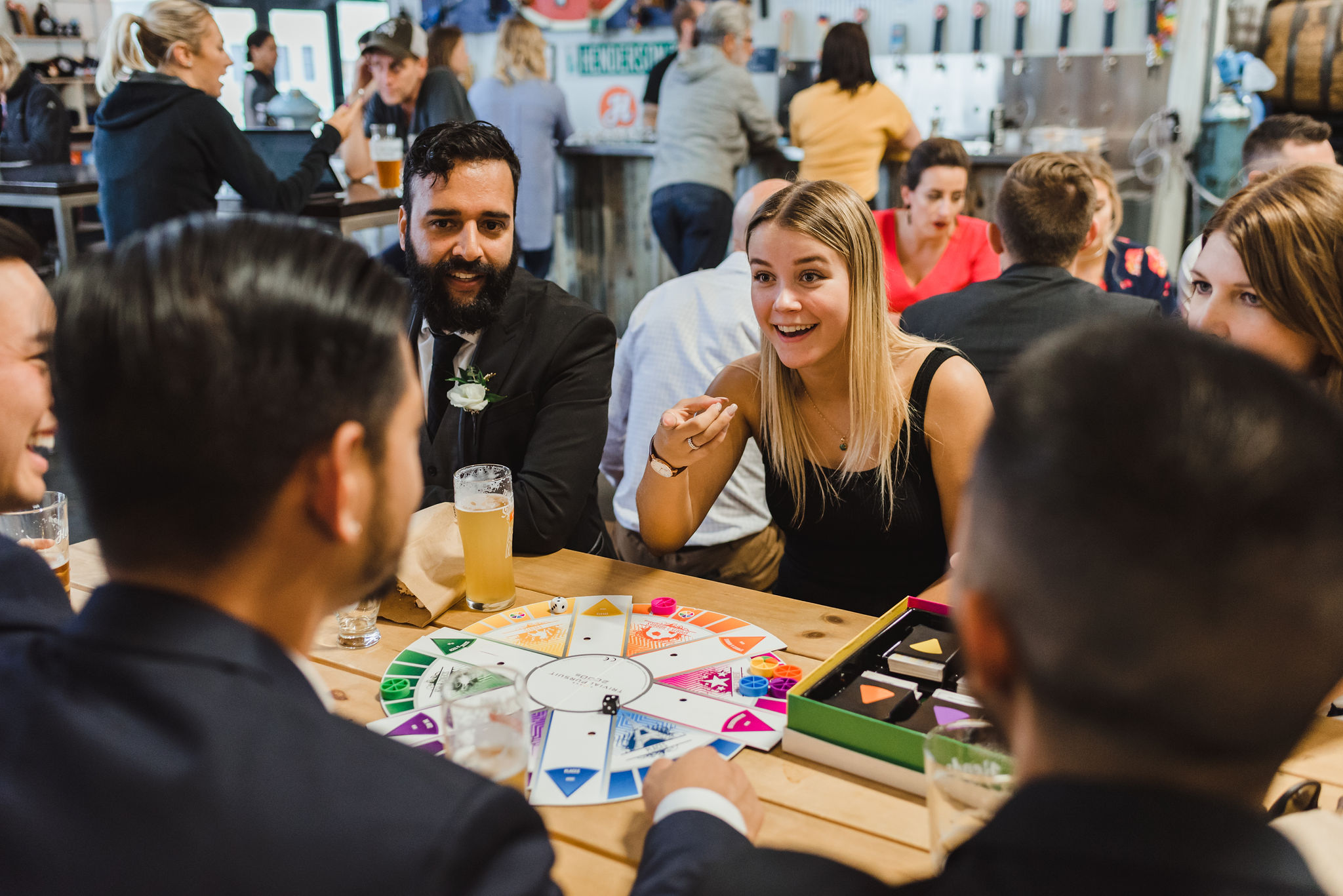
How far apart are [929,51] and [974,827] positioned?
6668 mm

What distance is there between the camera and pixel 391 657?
4.62 ft

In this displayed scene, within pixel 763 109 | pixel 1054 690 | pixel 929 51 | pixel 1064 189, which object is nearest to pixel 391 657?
pixel 1054 690

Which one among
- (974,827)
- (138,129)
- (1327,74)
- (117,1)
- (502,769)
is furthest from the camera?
(117,1)

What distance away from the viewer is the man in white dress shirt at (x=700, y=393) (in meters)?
2.43

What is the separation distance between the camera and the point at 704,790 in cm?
99

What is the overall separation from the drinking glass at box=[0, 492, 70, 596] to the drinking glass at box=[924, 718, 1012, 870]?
4.20ft

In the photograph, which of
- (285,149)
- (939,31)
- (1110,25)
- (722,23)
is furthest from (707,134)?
(1110,25)

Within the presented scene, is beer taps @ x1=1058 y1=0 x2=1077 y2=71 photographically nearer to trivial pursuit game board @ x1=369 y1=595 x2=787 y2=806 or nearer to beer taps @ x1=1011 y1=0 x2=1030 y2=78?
beer taps @ x1=1011 y1=0 x2=1030 y2=78

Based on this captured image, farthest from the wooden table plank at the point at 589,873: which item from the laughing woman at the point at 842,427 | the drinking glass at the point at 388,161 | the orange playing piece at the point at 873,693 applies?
the drinking glass at the point at 388,161

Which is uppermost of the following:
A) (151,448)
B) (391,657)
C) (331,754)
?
(151,448)

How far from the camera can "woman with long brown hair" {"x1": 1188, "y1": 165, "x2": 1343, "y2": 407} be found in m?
1.63

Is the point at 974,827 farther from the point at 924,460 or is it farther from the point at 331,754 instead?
the point at 924,460

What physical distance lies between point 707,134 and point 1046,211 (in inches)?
113

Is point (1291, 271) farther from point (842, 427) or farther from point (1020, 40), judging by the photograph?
point (1020, 40)
